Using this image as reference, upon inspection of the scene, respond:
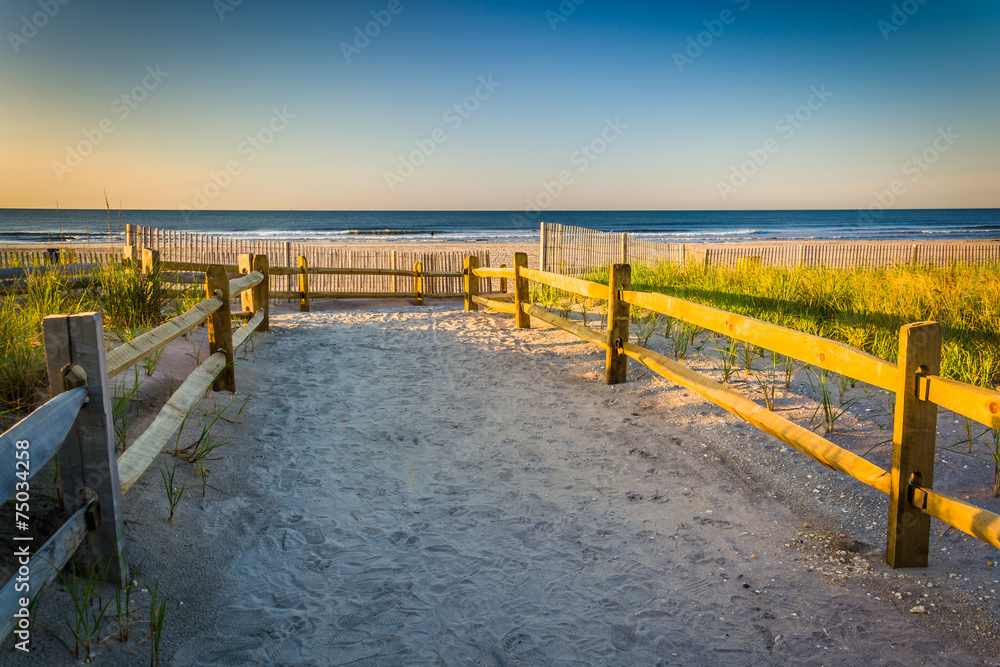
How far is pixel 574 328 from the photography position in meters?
6.63

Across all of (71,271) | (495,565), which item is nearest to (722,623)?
(495,565)

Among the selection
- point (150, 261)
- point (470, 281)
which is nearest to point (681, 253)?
point (470, 281)

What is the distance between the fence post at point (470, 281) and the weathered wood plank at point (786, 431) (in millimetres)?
5447

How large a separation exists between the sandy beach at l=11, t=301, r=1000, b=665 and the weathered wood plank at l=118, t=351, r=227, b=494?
0.36m

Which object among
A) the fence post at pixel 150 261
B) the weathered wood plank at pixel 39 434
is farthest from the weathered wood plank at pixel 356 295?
the weathered wood plank at pixel 39 434

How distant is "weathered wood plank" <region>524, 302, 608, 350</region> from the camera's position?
6129 millimetres

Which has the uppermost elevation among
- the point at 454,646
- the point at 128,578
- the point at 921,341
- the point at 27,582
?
the point at 921,341

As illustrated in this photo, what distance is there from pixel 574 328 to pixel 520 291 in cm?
189

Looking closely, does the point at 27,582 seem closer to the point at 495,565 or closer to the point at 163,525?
the point at 163,525

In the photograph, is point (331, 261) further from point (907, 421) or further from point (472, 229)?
point (472, 229)

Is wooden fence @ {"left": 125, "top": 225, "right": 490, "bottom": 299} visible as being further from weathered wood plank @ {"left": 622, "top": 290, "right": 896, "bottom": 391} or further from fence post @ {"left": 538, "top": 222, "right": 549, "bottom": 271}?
weathered wood plank @ {"left": 622, "top": 290, "right": 896, "bottom": 391}

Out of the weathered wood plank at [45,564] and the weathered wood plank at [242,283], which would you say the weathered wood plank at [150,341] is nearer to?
the weathered wood plank at [45,564]

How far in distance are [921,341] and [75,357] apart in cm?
342

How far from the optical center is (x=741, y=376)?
548 centimetres
